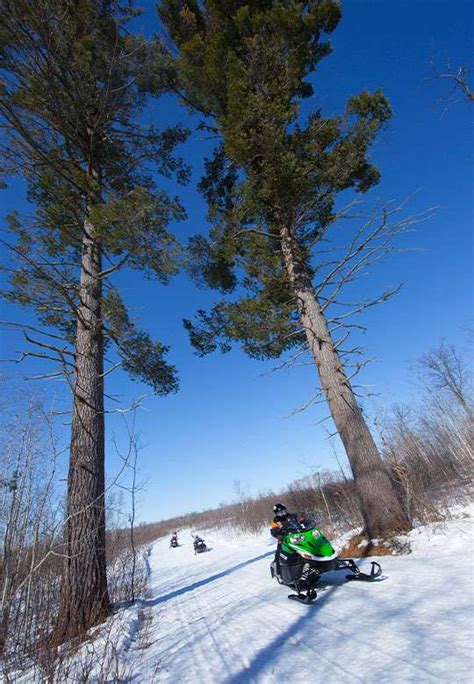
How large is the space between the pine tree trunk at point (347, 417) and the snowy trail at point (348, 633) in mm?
647

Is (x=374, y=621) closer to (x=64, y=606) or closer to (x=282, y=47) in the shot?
(x=64, y=606)

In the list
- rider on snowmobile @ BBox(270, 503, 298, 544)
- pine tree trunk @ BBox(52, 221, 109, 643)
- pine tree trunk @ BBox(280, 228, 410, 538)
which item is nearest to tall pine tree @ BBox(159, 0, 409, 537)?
pine tree trunk @ BBox(280, 228, 410, 538)

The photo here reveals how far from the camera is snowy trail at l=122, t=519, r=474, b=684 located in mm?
2037

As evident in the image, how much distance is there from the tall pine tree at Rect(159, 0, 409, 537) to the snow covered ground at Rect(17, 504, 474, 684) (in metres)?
2.34

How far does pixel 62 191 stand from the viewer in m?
6.66

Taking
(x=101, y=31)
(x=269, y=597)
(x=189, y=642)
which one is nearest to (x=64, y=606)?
(x=189, y=642)

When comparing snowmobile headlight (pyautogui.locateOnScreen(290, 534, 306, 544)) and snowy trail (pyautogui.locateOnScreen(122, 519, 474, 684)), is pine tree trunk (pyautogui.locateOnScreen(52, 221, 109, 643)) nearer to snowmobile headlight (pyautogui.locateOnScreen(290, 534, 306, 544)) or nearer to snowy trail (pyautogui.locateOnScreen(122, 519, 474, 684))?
snowy trail (pyautogui.locateOnScreen(122, 519, 474, 684))

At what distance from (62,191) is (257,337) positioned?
16.2 ft

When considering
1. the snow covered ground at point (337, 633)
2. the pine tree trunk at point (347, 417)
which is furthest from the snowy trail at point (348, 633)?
the pine tree trunk at point (347, 417)

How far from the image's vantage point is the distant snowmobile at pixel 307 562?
3834 mm

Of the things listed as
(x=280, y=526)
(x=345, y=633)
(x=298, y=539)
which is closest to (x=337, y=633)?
(x=345, y=633)

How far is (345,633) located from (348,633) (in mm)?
28

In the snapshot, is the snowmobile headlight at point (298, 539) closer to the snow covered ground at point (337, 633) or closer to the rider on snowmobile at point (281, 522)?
the rider on snowmobile at point (281, 522)

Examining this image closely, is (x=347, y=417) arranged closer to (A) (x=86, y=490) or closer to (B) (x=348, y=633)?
(B) (x=348, y=633)
